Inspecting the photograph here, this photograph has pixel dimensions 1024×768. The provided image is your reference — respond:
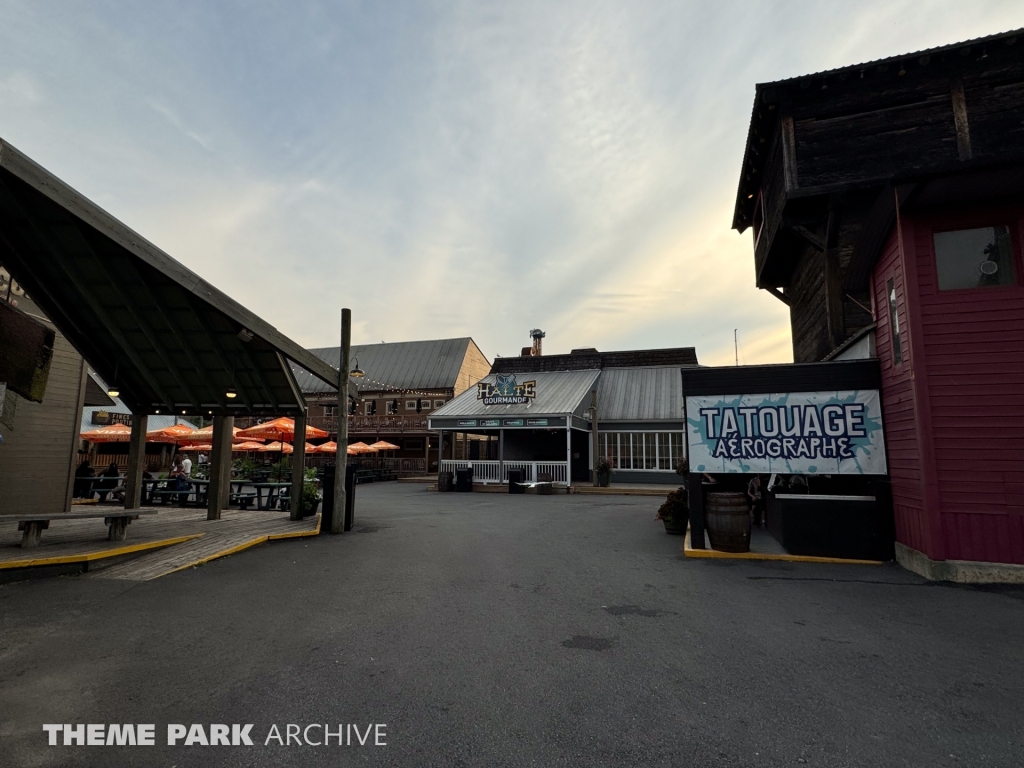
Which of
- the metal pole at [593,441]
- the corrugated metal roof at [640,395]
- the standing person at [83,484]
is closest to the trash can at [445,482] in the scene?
the metal pole at [593,441]

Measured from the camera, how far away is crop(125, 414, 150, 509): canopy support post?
10.1m

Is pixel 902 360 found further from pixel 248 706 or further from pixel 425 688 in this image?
pixel 248 706

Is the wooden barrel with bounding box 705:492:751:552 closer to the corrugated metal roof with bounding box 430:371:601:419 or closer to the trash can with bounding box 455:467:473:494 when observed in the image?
the corrugated metal roof with bounding box 430:371:601:419

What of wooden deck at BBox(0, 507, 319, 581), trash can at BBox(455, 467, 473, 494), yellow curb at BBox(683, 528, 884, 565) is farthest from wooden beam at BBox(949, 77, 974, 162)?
trash can at BBox(455, 467, 473, 494)

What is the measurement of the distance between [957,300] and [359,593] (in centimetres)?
876

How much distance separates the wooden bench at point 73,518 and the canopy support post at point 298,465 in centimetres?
305

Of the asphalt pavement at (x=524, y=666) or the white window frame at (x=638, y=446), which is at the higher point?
the white window frame at (x=638, y=446)

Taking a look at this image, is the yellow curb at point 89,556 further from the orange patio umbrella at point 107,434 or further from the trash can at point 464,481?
the trash can at point 464,481

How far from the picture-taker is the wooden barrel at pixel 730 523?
8398 millimetres

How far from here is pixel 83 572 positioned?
6.89m

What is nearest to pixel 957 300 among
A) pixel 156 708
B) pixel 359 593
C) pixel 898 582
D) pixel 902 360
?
pixel 902 360

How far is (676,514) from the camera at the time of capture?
10555mm

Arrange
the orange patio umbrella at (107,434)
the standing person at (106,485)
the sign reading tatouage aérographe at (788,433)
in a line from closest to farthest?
the sign reading tatouage aérographe at (788,433) < the standing person at (106,485) < the orange patio umbrella at (107,434)

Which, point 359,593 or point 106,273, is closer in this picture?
point 359,593
